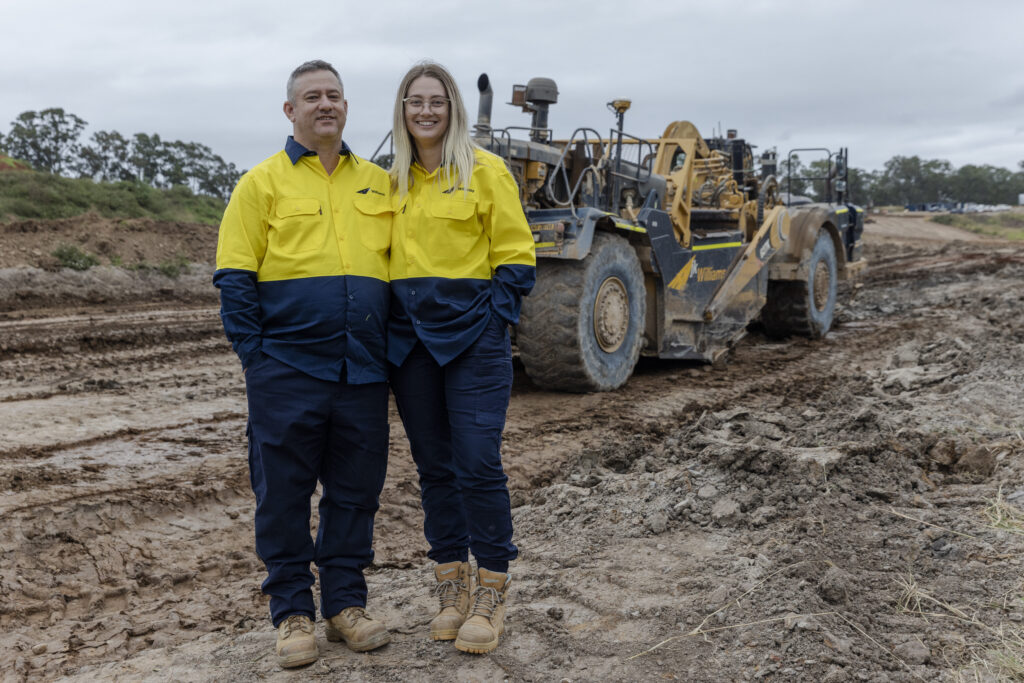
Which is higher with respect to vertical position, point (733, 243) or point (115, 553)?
point (733, 243)

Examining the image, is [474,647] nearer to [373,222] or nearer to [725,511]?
[373,222]

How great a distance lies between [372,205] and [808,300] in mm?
8998

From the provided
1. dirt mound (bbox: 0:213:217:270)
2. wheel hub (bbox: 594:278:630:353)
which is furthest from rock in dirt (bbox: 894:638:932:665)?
dirt mound (bbox: 0:213:217:270)

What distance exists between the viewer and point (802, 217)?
37.2 ft

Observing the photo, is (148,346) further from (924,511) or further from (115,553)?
(924,511)

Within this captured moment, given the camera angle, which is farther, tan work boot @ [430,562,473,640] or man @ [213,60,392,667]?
tan work boot @ [430,562,473,640]

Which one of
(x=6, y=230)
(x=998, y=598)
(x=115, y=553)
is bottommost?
(x=115, y=553)

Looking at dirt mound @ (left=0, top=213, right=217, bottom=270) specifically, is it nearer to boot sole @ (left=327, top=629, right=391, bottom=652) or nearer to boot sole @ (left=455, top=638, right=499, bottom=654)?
boot sole @ (left=327, top=629, right=391, bottom=652)

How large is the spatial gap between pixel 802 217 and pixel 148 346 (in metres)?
8.10

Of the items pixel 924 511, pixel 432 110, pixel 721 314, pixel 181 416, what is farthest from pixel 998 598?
pixel 721 314

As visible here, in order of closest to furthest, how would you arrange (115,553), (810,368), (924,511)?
1. (924,511)
2. (115,553)
3. (810,368)

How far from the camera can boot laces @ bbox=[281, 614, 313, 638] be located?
10.6 ft

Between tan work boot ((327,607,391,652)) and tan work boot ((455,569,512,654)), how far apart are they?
295 millimetres

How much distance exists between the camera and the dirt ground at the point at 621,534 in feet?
10.6
